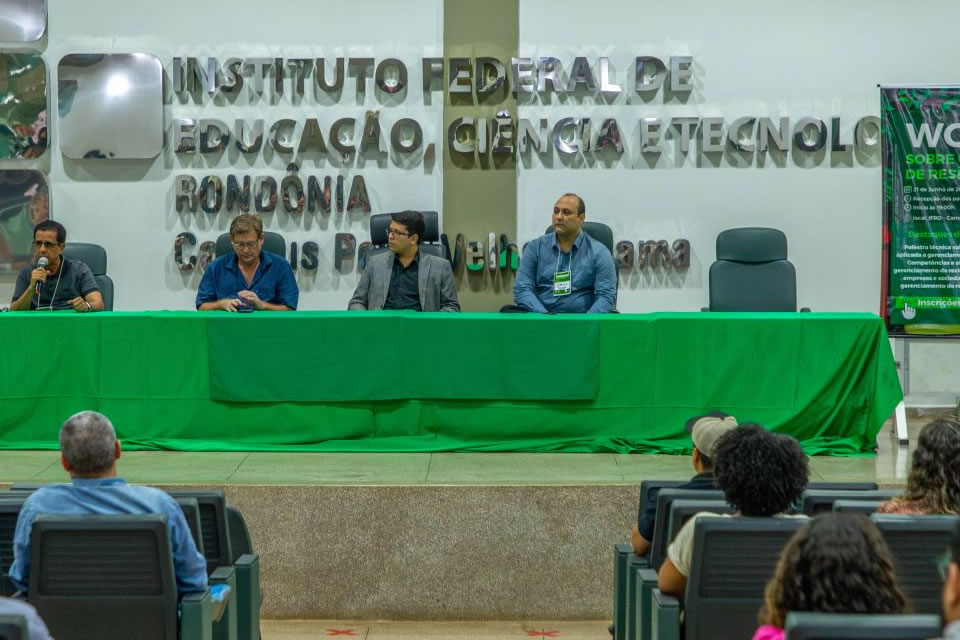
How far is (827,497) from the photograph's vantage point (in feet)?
9.99

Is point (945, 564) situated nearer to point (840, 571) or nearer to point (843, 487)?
point (840, 571)

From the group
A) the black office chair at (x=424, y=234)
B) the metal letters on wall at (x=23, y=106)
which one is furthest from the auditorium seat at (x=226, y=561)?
the metal letters on wall at (x=23, y=106)

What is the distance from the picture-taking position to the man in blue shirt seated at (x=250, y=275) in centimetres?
586

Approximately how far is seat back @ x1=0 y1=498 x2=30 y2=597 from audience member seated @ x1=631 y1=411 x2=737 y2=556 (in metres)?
1.57

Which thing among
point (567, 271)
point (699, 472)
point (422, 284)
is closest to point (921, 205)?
point (567, 271)

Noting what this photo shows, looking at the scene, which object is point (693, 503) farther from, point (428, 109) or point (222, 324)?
point (428, 109)

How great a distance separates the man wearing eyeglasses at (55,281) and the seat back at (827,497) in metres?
3.70

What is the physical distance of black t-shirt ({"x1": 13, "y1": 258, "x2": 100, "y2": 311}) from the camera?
229 inches

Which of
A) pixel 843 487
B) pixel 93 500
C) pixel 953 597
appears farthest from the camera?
pixel 843 487

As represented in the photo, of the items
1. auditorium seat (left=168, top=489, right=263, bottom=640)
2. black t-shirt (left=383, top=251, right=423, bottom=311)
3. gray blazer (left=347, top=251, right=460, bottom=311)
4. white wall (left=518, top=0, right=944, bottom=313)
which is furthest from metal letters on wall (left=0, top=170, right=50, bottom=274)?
auditorium seat (left=168, top=489, right=263, bottom=640)

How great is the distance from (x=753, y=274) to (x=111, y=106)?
3933 millimetres

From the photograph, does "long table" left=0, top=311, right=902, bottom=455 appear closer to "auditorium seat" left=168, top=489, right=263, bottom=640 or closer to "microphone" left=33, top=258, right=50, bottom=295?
"microphone" left=33, top=258, right=50, bottom=295

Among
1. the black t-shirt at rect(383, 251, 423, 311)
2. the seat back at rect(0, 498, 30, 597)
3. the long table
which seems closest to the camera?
the seat back at rect(0, 498, 30, 597)

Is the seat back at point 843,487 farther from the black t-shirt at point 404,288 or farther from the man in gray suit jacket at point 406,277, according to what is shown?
the black t-shirt at point 404,288
